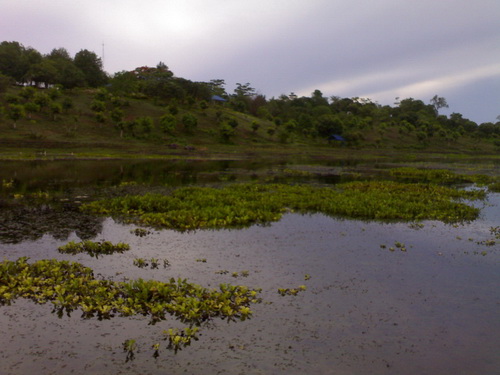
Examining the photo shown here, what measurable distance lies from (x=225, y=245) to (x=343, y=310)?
272 inches

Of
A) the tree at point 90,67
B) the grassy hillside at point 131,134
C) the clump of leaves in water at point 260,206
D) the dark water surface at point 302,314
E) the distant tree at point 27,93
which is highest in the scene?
the tree at point 90,67

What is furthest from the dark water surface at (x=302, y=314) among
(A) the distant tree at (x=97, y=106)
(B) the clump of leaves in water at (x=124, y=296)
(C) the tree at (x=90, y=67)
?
(C) the tree at (x=90, y=67)

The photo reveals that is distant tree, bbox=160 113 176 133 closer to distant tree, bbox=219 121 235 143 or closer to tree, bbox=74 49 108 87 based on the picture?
distant tree, bbox=219 121 235 143

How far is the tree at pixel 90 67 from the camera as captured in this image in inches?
4628

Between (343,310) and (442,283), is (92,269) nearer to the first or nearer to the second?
(343,310)

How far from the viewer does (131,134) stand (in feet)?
269

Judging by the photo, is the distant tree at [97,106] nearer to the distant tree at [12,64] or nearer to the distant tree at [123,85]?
the distant tree at [123,85]

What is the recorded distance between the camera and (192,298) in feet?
34.2

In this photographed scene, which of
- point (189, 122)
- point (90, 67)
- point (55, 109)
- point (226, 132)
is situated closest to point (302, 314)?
point (55, 109)

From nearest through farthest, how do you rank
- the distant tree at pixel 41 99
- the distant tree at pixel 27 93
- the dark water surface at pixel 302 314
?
the dark water surface at pixel 302 314 → the distant tree at pixel 41 99 → the distant tree at pixel 27 93

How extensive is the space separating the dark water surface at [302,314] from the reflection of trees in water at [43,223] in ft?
1.76

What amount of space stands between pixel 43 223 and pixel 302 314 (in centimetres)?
1475

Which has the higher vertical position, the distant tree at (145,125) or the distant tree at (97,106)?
the distant tree at (97,106)

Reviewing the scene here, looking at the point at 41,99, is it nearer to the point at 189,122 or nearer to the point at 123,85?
the point at 189,122
